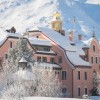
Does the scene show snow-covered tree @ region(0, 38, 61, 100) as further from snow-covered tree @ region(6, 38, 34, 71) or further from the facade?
the facade

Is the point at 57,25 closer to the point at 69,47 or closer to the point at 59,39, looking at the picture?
the point at 59,39

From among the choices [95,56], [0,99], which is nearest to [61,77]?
[95,56]

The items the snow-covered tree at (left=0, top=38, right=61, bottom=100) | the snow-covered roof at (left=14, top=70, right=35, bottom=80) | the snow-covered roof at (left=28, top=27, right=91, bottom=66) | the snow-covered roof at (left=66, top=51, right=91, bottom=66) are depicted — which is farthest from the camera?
the snow-covered roof at (left=28, top=27, right=91, bottom=66)

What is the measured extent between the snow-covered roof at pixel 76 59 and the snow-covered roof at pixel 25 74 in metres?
19.2

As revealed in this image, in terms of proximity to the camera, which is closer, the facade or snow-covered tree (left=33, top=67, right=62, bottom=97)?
snow-covered tree (left=33, top=67, right=62, bottom=97)

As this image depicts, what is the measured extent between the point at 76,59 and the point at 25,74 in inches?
914

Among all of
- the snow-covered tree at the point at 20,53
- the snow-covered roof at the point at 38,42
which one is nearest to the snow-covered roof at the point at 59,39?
the snow-covered roof at the point at 38,42

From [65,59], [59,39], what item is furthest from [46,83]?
[59,39]

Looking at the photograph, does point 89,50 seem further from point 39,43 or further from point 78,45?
point 39,43

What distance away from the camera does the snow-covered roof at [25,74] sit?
262ft

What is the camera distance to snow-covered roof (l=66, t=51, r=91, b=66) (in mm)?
100688

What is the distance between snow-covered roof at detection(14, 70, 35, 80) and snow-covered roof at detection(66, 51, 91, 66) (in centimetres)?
1917

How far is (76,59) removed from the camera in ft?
336

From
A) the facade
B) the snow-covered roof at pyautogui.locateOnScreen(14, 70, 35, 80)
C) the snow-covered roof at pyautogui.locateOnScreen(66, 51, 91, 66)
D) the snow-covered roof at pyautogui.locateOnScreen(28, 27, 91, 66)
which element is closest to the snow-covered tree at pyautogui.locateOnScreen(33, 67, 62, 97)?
the snow-covered roof at pyautogui.locateOnScreen(14, 70, 35, 80)
